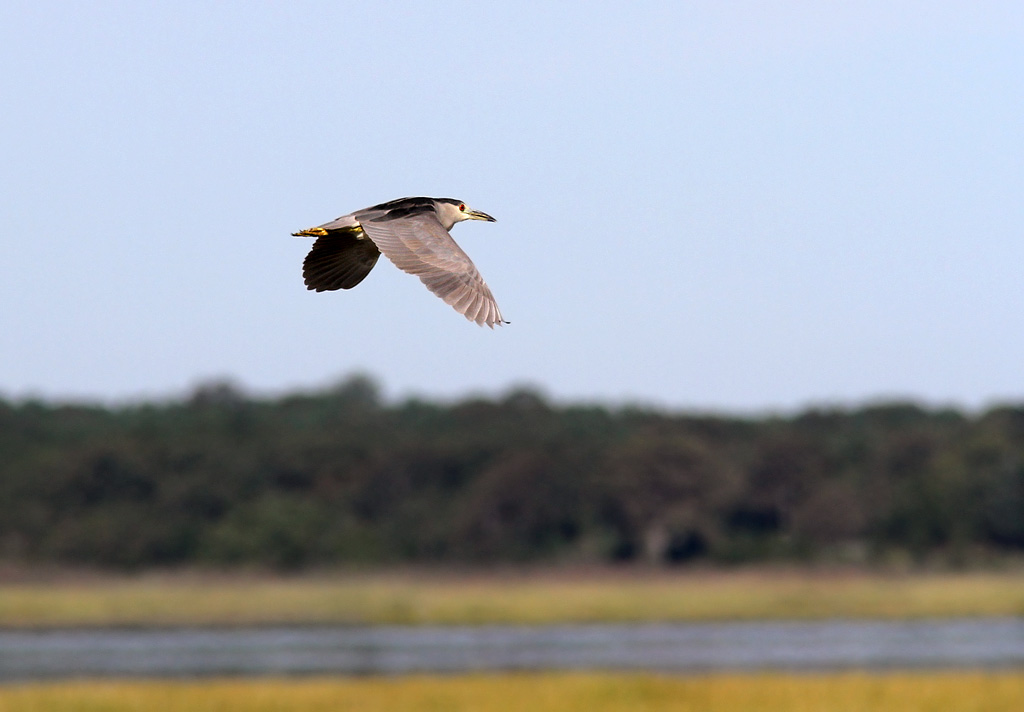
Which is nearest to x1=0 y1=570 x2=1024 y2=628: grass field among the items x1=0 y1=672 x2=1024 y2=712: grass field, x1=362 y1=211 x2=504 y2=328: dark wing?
x1=0 y1=672 x2=1024 y2=712: grass field

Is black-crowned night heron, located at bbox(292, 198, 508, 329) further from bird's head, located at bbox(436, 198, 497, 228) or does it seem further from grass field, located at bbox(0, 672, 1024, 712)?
grass field, located at bbox(0, 672, 1024, 712)

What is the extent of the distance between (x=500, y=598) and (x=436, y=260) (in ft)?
150

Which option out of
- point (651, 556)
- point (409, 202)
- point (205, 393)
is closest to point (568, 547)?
point (651, 556)

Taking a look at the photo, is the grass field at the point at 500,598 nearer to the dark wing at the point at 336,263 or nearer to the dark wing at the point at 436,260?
the dark wing at the point at 336,263

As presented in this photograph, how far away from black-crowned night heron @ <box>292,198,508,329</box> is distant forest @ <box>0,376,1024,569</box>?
183ft

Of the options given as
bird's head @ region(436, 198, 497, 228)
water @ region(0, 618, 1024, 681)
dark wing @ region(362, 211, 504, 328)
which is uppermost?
bird's head @ region(436, 198, 497, 228)

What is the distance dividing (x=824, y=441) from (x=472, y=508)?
16770 millimetres

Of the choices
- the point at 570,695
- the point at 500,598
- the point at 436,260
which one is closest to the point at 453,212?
the point at 436,260

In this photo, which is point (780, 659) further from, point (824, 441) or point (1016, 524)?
point (824, 441)

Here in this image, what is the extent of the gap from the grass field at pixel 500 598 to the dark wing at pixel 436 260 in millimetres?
40792

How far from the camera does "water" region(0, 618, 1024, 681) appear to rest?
31.0 metres

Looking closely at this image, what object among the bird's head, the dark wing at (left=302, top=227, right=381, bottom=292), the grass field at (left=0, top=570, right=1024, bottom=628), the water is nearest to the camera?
the bird's head

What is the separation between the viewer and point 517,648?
36156 mm

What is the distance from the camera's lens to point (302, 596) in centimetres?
5647
